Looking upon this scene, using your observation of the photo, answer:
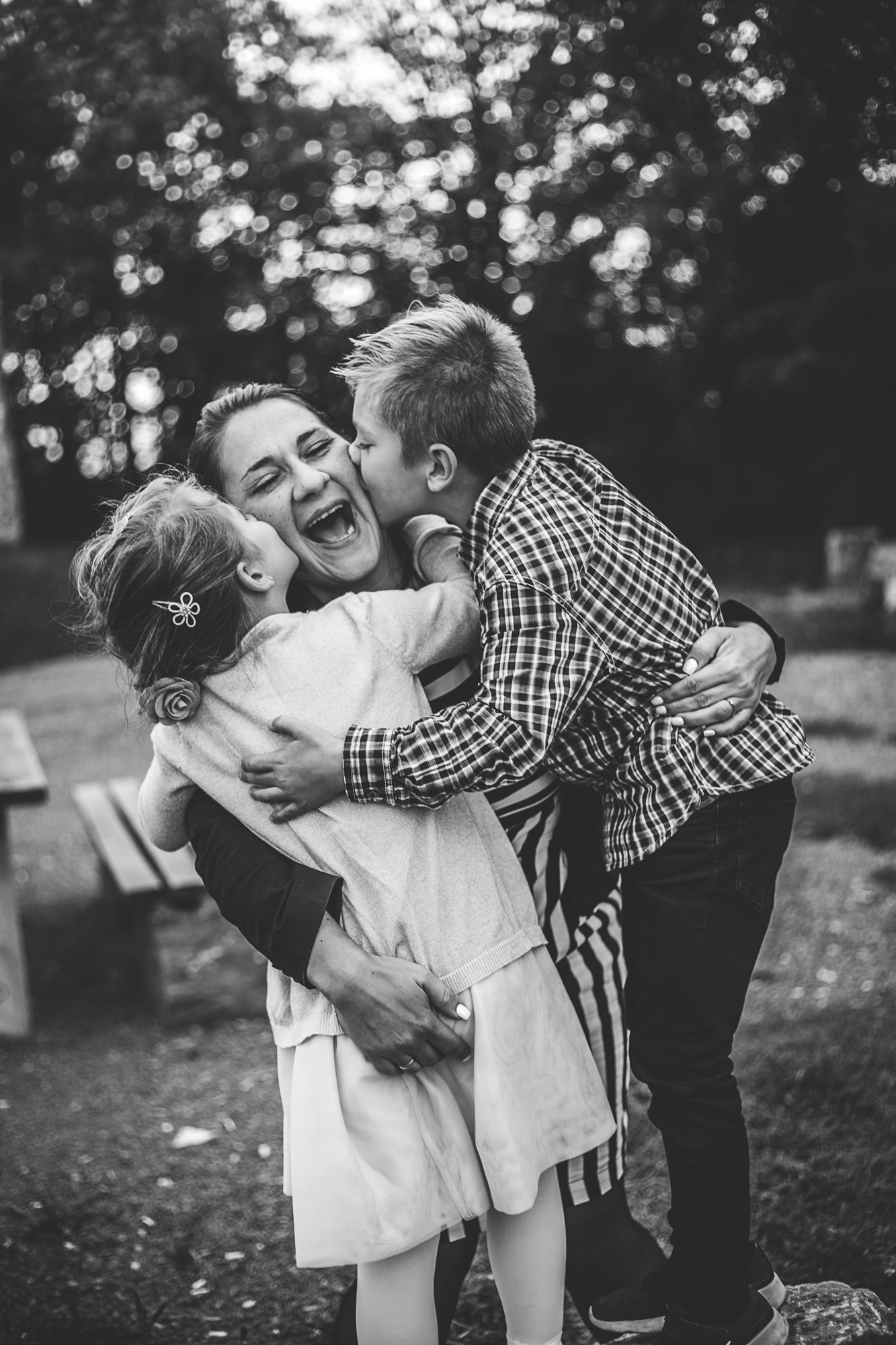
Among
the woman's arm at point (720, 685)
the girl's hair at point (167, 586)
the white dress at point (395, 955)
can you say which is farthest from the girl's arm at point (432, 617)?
the woman's arm at point (720, 685)

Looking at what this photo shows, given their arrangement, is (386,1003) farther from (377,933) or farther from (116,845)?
(116,845)

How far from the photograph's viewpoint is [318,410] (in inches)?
86.1

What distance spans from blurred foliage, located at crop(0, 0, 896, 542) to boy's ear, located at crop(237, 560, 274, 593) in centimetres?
971

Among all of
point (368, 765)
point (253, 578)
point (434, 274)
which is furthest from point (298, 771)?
point (434, 274)

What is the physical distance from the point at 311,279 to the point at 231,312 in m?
1.36

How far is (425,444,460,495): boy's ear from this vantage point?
1.97 metres

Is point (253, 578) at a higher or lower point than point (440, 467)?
lower

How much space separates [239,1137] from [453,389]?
7.87 ft

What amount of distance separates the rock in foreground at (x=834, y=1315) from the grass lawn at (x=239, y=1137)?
0.35 metres

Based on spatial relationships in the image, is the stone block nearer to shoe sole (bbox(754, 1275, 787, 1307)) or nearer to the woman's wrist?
shoe sole (bbox(754, 1275, 787, 1307))

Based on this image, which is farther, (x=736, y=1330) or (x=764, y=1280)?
(x=764, y=1280)

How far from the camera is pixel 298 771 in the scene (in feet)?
5.71

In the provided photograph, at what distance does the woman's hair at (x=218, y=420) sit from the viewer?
212 cm

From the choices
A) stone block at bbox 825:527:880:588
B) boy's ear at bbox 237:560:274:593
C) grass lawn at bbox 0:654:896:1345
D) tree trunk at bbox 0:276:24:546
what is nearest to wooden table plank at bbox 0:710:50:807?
grass lawn at bbox 0:654:896:1345
